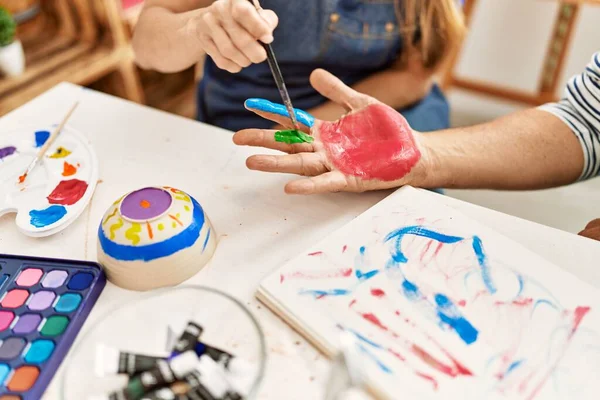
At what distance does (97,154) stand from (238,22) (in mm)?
320

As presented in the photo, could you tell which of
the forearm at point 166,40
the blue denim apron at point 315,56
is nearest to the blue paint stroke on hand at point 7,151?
the forearm at point 166,40

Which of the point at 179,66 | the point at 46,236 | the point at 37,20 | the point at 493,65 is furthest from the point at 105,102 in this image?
the point at 493,65

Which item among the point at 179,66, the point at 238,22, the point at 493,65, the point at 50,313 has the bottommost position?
the point at 493,65

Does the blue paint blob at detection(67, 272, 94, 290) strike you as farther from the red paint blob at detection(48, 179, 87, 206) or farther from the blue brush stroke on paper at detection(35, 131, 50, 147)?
the blue brush stroke on paper at detection(35, 131, 50, 147)

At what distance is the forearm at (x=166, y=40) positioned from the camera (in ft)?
2.62

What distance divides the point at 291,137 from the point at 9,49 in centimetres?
105

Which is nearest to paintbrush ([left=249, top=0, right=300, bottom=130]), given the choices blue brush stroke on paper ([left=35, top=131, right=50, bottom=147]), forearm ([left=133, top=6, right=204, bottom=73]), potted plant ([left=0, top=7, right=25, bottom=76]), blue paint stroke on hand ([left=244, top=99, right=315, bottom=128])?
blue paint stroke on hand ([left=244, top=99, right=315, bottom=128])

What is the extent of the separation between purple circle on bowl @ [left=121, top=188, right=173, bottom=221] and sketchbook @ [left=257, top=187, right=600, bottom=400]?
14cm

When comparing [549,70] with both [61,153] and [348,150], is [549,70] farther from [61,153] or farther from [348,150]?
[61,153]

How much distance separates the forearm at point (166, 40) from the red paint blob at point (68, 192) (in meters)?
0.27

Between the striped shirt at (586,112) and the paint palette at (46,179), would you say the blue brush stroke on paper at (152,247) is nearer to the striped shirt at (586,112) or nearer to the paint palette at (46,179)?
the paint palette at (46,179)

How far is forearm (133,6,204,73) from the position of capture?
80cm

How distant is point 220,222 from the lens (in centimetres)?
65

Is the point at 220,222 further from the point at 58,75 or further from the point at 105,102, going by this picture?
the point at 58,75
